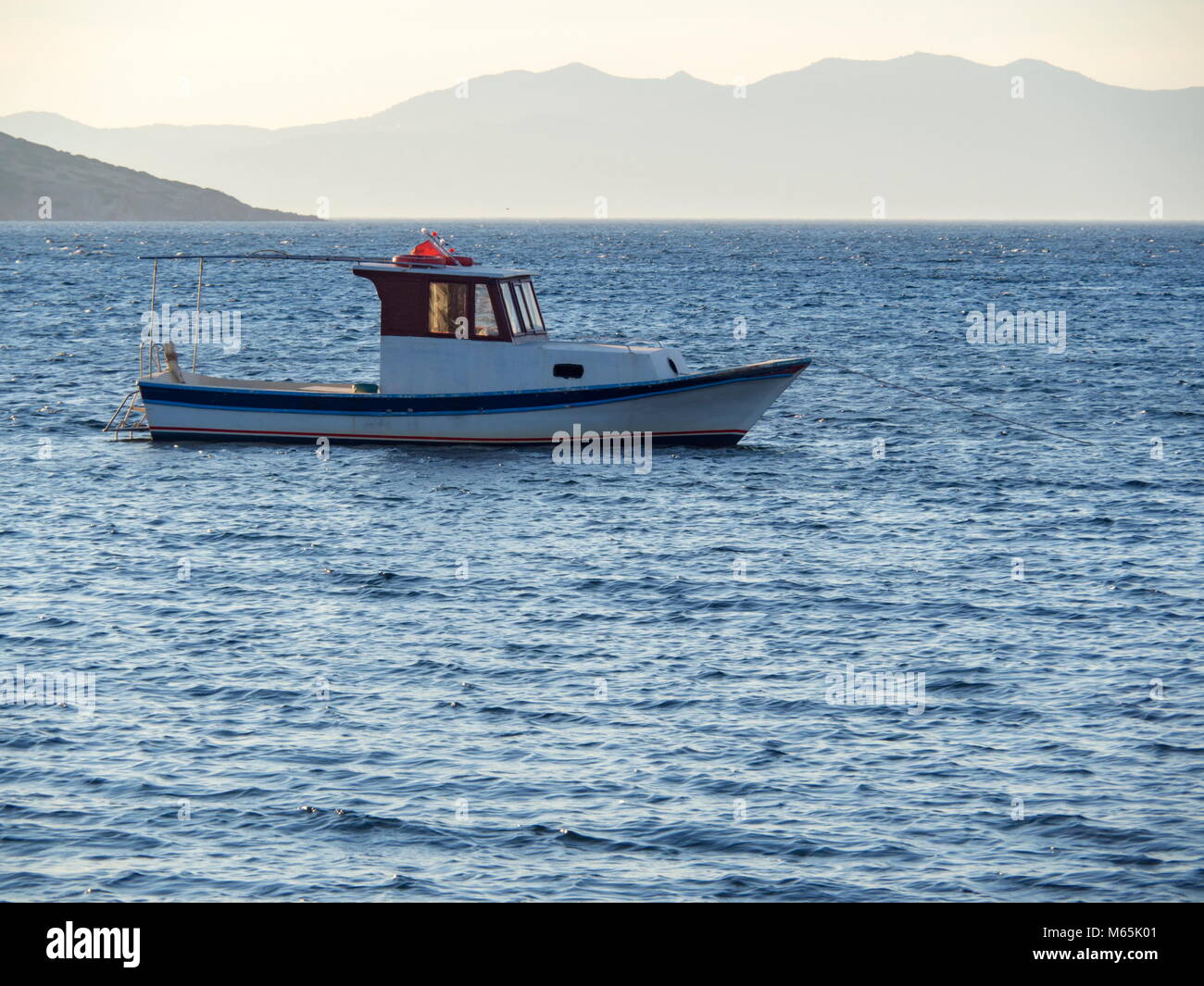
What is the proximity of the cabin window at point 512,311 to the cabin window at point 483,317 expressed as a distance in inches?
14.3

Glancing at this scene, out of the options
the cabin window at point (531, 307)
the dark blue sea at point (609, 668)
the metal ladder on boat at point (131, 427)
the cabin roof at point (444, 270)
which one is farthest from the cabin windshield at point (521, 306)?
the metal ladder on boat at point (131, 427)

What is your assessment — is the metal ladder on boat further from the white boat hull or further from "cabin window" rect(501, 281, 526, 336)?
"cabin window" rect(501, 281, 526, 336)

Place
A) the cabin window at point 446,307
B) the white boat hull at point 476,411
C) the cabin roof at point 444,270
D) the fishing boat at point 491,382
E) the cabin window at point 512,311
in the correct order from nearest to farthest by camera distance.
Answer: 1. the cabin roof at point 444,270
2. the cabin window at point 512,311
3. the cabin window at point 446,307
4. the fishing boat at point 491,382
5. the white boat hull at point 476,411

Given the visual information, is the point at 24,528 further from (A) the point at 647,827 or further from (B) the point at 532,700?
(A) the point at 647,827

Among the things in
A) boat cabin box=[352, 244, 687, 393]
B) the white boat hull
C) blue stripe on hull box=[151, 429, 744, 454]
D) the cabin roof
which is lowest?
blue stripe on hull box=[151, 429, 744, 454]

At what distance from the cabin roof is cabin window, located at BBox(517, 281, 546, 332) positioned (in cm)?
32

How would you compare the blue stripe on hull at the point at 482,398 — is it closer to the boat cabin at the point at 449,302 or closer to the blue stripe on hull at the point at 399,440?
the blue stripe on hull at the point at 399,440

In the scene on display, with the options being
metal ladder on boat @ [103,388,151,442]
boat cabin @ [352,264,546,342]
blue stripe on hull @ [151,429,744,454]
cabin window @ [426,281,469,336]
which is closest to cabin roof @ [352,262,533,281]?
boat cabin @ [352,264,546,342]

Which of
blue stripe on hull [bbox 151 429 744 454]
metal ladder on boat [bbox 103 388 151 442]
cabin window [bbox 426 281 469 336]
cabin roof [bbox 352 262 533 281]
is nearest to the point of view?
cabin roof [bbox 352 262 533 281]

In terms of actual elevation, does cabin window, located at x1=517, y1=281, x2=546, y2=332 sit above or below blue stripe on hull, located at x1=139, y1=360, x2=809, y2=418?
above

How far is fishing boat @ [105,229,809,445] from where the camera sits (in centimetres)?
3594

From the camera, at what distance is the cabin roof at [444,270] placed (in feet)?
116

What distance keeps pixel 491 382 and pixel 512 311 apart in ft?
5.98

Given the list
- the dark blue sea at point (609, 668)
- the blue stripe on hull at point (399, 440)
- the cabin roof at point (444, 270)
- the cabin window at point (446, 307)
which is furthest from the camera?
the blue stripe on hull at point (399, 440)
